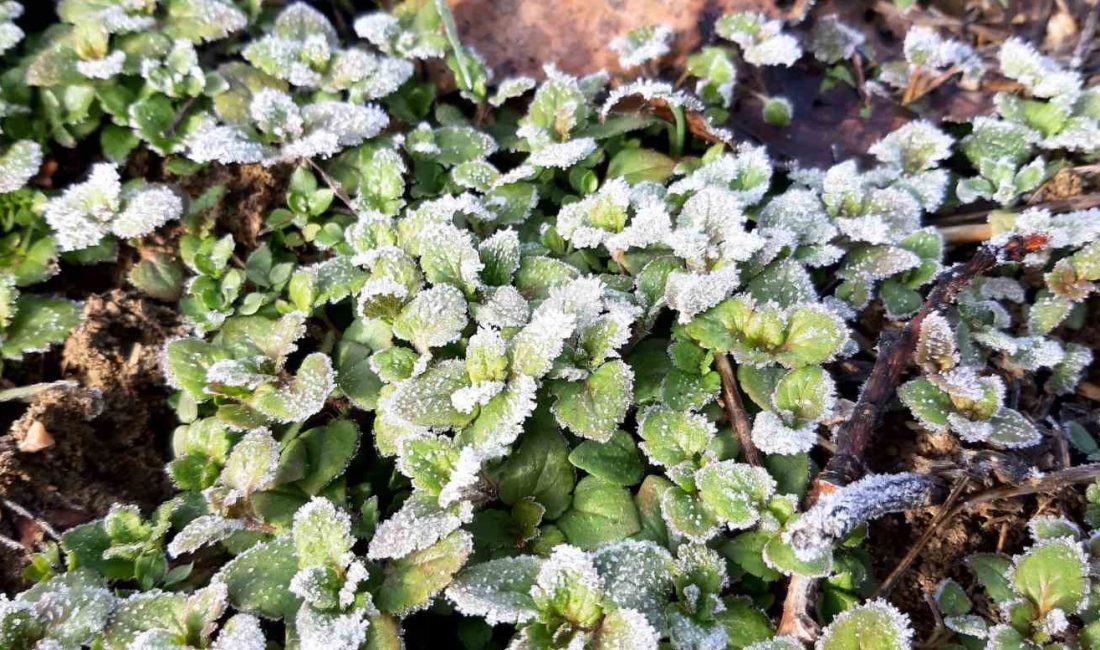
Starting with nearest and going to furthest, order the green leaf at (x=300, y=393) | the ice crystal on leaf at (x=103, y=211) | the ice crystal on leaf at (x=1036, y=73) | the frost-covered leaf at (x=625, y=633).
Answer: the frost-covered leaf at (x=625, y=633) → the green leaf at (x=300, y=393) → the ice crystal on leaf at (x=103, y=211) → the ice crystal on leaf at (x=1036, y=73)

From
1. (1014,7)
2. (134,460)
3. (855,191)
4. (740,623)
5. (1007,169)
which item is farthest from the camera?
(1014,7)

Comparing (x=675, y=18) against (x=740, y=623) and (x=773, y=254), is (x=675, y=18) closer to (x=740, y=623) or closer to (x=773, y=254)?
(x=773, y=254)

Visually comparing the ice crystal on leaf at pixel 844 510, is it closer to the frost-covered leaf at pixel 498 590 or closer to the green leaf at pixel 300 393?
the frost-covered leaf at pixel 498 590

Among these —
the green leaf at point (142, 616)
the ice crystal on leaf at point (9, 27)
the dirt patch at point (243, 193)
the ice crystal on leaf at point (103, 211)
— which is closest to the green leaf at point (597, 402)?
the green leaf at point (142, 616)

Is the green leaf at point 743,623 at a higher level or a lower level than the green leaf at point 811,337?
lower

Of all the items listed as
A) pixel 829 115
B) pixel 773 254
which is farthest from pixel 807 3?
pixel 773 254

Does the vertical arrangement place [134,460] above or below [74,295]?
below

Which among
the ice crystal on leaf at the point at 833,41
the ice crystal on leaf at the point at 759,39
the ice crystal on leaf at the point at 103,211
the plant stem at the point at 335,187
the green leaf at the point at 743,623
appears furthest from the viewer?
the ice crystal on leaf at the point at 833,41

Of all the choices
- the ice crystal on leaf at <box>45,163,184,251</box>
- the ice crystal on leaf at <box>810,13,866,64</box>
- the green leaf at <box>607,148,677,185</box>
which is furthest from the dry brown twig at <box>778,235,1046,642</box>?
the ice crystal on leaf at <box>45,163,184,251</box>

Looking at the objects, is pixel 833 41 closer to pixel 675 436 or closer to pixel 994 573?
pixel 675 436

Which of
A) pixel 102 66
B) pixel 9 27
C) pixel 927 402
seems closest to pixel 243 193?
pixel 102 66
